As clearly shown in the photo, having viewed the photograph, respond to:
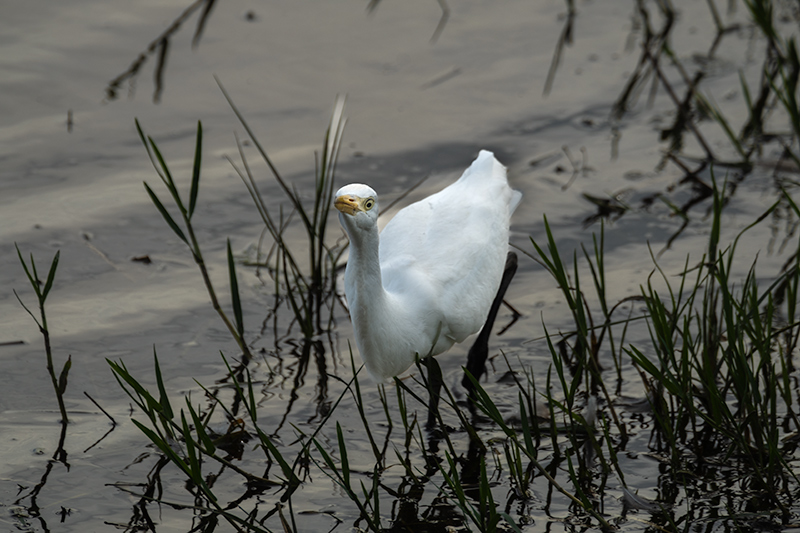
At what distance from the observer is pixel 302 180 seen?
5297 mm

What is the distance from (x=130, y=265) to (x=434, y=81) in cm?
287

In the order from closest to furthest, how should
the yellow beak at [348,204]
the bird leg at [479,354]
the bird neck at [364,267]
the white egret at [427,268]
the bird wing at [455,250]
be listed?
the yellow beak at [348,204] → the bird neck at [364,267] → the white egret at [427,268] → the bird wing at [455,250] → the bird leg at [479,354]

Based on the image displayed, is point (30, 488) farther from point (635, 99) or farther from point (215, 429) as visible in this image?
point (635, 99)

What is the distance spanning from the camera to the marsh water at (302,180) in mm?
3184

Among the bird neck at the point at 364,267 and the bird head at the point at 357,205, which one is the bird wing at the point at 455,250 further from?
the bird head at the point at 357,205

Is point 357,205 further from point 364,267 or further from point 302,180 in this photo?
point 302,180

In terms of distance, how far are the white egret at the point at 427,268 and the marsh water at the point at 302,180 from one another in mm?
323

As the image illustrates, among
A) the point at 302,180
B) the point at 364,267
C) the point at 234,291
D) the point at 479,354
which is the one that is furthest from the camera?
the point at 302,180

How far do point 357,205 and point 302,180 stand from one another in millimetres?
2827

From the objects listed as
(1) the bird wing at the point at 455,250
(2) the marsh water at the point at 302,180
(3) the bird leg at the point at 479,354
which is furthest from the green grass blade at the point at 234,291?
(3) the bird leg at the point at 479,354

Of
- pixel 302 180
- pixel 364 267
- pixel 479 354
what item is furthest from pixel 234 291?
pixel 302 180

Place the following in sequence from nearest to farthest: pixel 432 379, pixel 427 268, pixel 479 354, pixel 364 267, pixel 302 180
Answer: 1. pixel 364 267
2. pixel 427 268
3. pixel 432 379
4. pixel 479 354
5. pixel 302 180

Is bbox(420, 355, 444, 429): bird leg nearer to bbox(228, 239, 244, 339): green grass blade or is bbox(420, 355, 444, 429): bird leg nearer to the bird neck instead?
the bird neck

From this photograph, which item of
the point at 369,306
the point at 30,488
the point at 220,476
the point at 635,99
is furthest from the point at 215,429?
the point at 635,99
